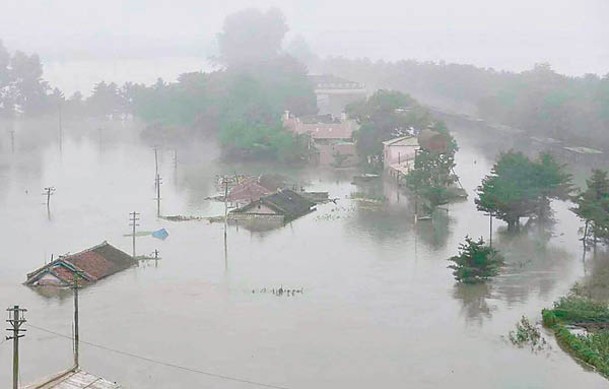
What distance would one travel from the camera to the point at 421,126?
13.7m

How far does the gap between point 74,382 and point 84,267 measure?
2800mm

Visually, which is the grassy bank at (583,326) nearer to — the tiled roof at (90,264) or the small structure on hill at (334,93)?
the tiled roof at (90,264)

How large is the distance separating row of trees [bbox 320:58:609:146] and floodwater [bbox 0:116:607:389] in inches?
222

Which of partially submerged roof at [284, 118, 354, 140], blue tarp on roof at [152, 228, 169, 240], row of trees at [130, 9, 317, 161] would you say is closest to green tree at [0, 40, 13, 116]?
row of trees at [130, 9, 317, 161]

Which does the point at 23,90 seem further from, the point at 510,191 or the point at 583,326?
the point at 583,326

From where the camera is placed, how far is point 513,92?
1891 centimetres

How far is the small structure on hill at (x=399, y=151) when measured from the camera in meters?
12.6

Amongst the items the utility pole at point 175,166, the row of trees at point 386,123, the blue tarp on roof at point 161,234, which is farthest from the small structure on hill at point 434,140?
the blue tarp on roof at point 161,234

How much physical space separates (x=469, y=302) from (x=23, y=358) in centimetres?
283

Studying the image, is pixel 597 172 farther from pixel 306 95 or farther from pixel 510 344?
pixel 306 95

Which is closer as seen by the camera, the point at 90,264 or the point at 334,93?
the point at 90,264

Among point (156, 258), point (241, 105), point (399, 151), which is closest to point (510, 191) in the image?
point (156, 258)

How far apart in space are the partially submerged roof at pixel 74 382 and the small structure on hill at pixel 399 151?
8.33 metres

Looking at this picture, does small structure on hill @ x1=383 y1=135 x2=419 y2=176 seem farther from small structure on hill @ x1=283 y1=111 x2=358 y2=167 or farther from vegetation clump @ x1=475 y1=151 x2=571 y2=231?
vegetation clump @ x1=475 y1=151 x2=571 y2=231
